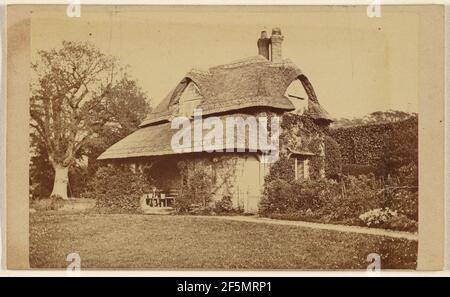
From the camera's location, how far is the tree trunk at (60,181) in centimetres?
1020

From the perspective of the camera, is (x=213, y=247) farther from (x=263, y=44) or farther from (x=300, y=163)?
(x=263, y=44)

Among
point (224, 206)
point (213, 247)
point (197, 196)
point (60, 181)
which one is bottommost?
point (213, 247)

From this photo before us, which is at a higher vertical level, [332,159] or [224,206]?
[332,159]

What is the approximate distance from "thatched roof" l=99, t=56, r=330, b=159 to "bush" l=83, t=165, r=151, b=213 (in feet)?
0.92

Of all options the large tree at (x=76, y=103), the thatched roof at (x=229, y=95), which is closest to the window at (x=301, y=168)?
the thatched roof at (x=229, y=95)

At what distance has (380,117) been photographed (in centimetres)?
1010

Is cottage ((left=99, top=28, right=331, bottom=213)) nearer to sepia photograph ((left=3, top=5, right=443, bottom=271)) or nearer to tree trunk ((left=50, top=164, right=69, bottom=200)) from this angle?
sepia photograph ((left=3, top=5, right=443, bottom=271))

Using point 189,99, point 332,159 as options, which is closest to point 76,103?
point 189,99

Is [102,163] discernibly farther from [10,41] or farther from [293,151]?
[293,151]

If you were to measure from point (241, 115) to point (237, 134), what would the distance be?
31 centimetres

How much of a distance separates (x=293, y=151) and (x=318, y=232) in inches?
A: 52.0

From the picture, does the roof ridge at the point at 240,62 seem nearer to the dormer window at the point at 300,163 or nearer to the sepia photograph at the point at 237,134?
the sepia photograph at the point at 237,134

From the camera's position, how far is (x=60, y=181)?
33.5ft
